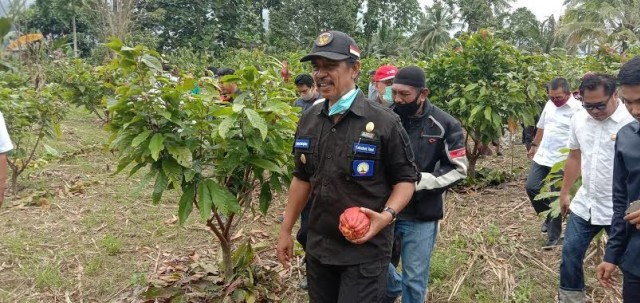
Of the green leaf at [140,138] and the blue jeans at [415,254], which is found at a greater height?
the green leaf at [140,138]

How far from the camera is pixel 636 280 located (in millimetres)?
2412

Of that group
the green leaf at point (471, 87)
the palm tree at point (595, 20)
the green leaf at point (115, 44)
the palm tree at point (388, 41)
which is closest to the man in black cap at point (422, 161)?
the green leaf at point (115, 44)

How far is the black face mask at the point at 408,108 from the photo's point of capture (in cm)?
325

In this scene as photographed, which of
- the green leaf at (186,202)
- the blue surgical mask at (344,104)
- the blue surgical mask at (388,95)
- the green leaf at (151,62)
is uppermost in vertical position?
the green leaf at (151,62)

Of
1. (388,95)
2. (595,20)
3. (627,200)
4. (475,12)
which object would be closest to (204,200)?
(388,95)

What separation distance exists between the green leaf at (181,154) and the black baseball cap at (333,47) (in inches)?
46.9

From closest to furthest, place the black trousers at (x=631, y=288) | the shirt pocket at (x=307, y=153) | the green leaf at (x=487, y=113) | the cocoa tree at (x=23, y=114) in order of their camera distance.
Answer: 1. the black trousers at (x=631, y=288)
2. the shirt pocket at (x=307, y=153)
3. the cocoa tree at (x=23, y=114)
4. the green leaf at (x=487, y=113)

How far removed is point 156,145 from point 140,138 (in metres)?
0.10

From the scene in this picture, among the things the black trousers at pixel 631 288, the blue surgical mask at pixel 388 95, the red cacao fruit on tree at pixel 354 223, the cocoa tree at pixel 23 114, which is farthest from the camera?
the cocoa tree at pixel 23 114

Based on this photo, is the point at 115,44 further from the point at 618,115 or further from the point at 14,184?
the point at 14,184

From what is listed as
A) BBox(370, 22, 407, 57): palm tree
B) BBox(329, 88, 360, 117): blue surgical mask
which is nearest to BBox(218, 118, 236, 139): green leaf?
BBox(329, 88, 360, 117): blue surgical mask

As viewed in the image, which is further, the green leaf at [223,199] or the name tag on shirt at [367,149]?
the green leaf at [223,199]

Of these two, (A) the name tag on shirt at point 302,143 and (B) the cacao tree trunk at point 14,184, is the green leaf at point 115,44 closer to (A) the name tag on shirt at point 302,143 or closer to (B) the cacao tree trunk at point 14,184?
(A) the name tag on shirt at point 302,143

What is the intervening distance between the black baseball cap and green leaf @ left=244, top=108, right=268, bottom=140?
743mm
